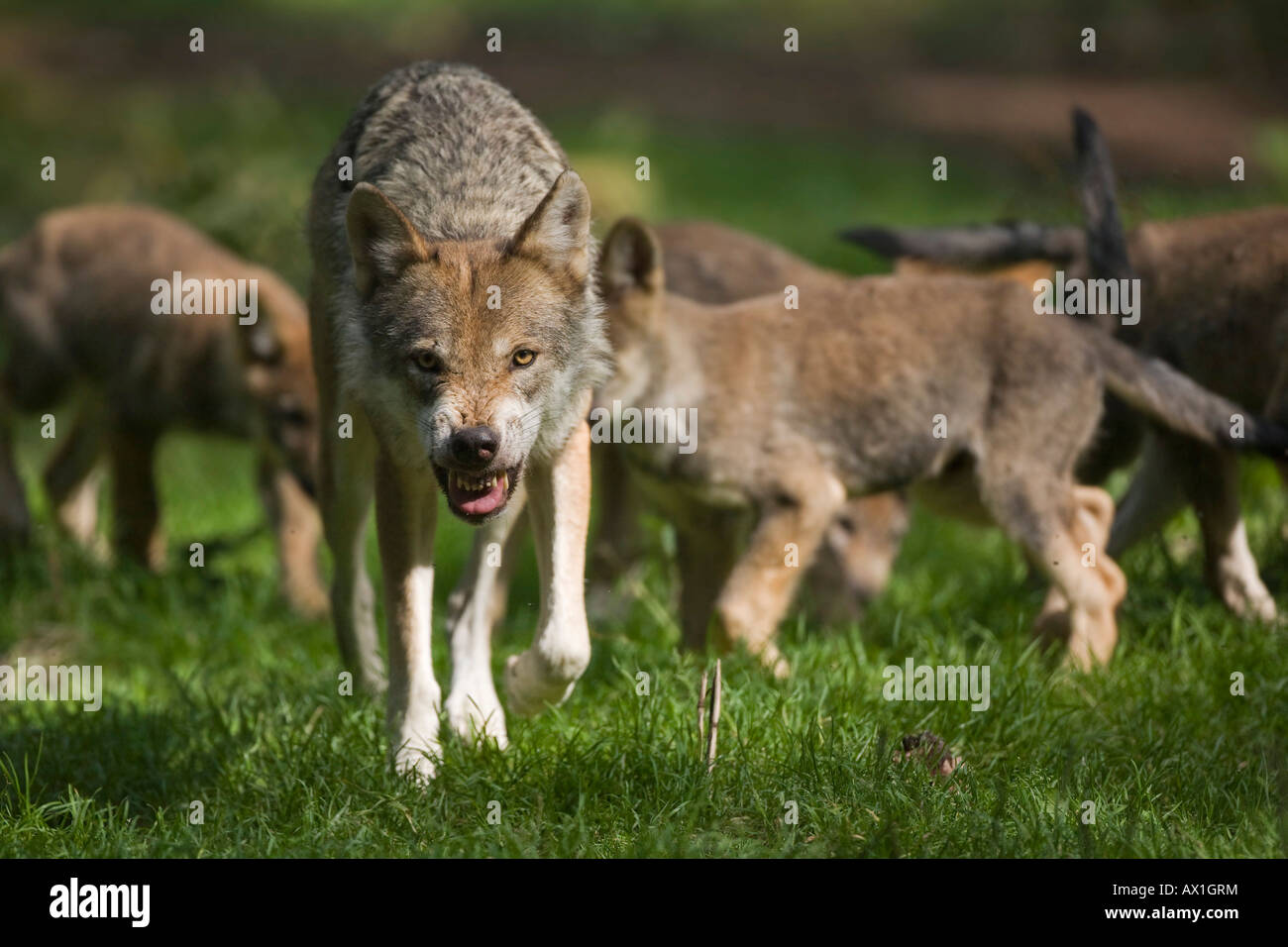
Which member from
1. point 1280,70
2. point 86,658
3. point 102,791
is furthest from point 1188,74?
point 102,791

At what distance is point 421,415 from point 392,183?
3.29 ft

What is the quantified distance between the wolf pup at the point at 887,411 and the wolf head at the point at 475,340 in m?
1.30

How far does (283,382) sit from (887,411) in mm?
3590

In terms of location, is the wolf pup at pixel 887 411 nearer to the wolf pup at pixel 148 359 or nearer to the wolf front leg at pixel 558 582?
the wolf front leg at pixel 558 582

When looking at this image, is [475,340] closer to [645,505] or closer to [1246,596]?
[645,505]

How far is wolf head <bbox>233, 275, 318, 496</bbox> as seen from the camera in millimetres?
8617

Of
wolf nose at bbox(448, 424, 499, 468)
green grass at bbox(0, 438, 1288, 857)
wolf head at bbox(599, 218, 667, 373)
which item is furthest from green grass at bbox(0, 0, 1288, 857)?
wolf head at bbox(599, 218, 667, 373)

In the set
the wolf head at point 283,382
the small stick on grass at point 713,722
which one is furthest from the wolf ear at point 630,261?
the wolf head at point 283,382

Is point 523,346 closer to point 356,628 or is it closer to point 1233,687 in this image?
point 356,628

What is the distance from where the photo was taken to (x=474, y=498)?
470 centimetres

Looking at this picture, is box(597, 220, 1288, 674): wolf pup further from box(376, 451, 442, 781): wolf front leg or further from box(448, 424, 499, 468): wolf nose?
box(448, 424, 499, 468): wolf nose

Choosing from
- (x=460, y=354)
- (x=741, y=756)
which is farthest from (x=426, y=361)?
(x=741, y=756)

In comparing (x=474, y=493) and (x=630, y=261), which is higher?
(x=630, y=261)

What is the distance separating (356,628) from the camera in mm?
6191
